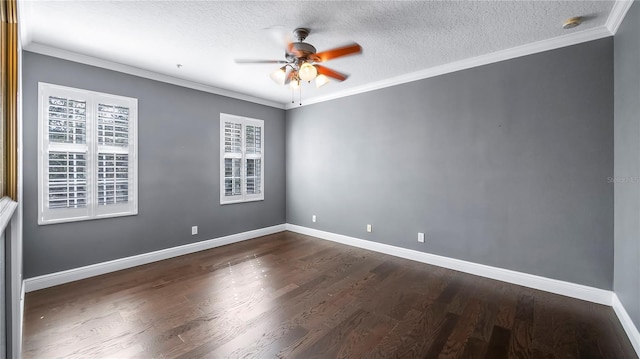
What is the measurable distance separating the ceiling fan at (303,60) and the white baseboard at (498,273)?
2.70 m

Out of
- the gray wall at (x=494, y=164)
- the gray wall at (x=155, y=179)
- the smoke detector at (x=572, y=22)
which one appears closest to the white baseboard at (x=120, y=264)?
the gray wall at (x=155, y=179)

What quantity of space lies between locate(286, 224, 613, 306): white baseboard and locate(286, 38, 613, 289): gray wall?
7 centimetres

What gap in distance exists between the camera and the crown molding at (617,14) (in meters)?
2.19

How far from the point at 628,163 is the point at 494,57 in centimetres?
169

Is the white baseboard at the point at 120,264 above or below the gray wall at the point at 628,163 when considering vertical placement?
below

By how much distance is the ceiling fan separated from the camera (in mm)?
2430

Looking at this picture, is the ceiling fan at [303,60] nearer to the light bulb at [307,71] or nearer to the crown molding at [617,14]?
the light bulb at [307,71]

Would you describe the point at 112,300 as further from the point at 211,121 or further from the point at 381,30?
the point at 381,30

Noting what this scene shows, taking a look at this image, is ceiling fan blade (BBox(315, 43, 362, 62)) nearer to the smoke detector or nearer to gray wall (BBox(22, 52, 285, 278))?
the smoke detector

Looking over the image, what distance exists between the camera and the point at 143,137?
3.75 meters

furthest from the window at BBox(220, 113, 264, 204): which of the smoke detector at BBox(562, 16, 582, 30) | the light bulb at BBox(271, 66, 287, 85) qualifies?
the smoke detector at BBox(562, 16, 582, 30)

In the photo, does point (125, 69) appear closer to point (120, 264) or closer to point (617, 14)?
point (120, 264)

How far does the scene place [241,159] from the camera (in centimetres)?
499

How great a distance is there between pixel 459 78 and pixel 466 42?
25.8 inches
